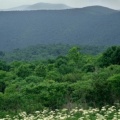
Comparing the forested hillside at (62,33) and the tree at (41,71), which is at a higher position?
the tree at (41,71)

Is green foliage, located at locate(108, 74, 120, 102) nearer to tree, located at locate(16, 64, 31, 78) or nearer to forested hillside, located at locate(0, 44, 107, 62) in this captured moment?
tree, located at locate(16, 64, 31, 78)

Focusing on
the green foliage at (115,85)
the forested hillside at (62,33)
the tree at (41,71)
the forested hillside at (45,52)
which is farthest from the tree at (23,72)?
the forested hillside at (62,33)

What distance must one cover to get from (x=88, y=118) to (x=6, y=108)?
41.2 feet

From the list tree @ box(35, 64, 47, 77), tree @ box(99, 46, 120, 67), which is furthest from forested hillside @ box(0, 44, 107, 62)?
tree @ box(99, 46, 120, 67)

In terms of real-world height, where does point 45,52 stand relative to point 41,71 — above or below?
below

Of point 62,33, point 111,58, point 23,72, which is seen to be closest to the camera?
point 111,58

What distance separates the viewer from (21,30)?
18762cm

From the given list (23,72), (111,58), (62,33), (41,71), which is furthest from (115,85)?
(62,33)

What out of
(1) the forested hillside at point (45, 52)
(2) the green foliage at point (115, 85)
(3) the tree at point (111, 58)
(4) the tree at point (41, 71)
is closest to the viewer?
(2) the green foliage at point (115, 85)

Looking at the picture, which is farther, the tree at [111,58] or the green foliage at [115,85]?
the tree at [111,58]

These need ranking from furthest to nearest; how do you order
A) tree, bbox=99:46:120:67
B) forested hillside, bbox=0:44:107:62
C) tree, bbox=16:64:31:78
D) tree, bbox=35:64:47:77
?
forested hillside, bbox=0:44:107:62
tree, bbox=16:64:31:78
tree, bbox=35:64:47:77
tree, bbox=99:46:120:67

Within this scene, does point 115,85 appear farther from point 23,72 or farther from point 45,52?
point 45,52

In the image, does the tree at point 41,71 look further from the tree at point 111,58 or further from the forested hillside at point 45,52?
the forested hillside at point 45,52

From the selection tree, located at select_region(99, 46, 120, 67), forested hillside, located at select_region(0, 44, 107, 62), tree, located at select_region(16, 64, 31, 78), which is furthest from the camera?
forested hillside, located at select_region(0, 44, 107, 62)
